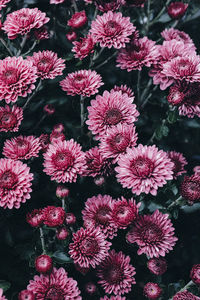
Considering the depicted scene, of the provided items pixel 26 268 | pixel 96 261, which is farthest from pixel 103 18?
pixel 26 268

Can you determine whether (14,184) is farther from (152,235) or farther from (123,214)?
(152,235)

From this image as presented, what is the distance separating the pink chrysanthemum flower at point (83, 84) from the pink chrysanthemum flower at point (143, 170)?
36 cm

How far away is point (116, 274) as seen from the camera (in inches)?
61.1

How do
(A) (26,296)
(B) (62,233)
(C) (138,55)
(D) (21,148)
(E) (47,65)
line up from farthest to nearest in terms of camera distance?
(C) (138,55), (E) (47,65), (D) (21,148), (B) (62,233), (A) (26,296)

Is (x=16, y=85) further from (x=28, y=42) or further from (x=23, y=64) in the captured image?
(x=28, y=42)

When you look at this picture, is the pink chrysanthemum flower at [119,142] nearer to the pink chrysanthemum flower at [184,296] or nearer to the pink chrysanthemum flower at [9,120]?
the pink chrysanthemum flower at [9,120]

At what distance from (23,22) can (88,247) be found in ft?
3.40

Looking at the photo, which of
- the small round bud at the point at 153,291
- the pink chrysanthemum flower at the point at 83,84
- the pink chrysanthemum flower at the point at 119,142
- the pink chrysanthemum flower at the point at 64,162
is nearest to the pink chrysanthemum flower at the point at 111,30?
the pink chrysanthemum flower at the point at 83,84

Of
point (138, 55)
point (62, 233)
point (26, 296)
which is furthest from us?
point (138, 55)

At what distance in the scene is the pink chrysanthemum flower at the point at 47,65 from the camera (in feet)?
5.56

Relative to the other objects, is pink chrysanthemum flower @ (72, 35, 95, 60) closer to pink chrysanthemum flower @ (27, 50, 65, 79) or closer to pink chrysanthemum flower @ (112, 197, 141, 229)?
pink chrysanthemum flower @ (27, 50, 65, 79)

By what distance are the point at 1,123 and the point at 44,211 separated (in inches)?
17.0

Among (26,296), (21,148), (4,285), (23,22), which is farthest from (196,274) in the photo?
(23,22)

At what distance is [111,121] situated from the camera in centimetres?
164
